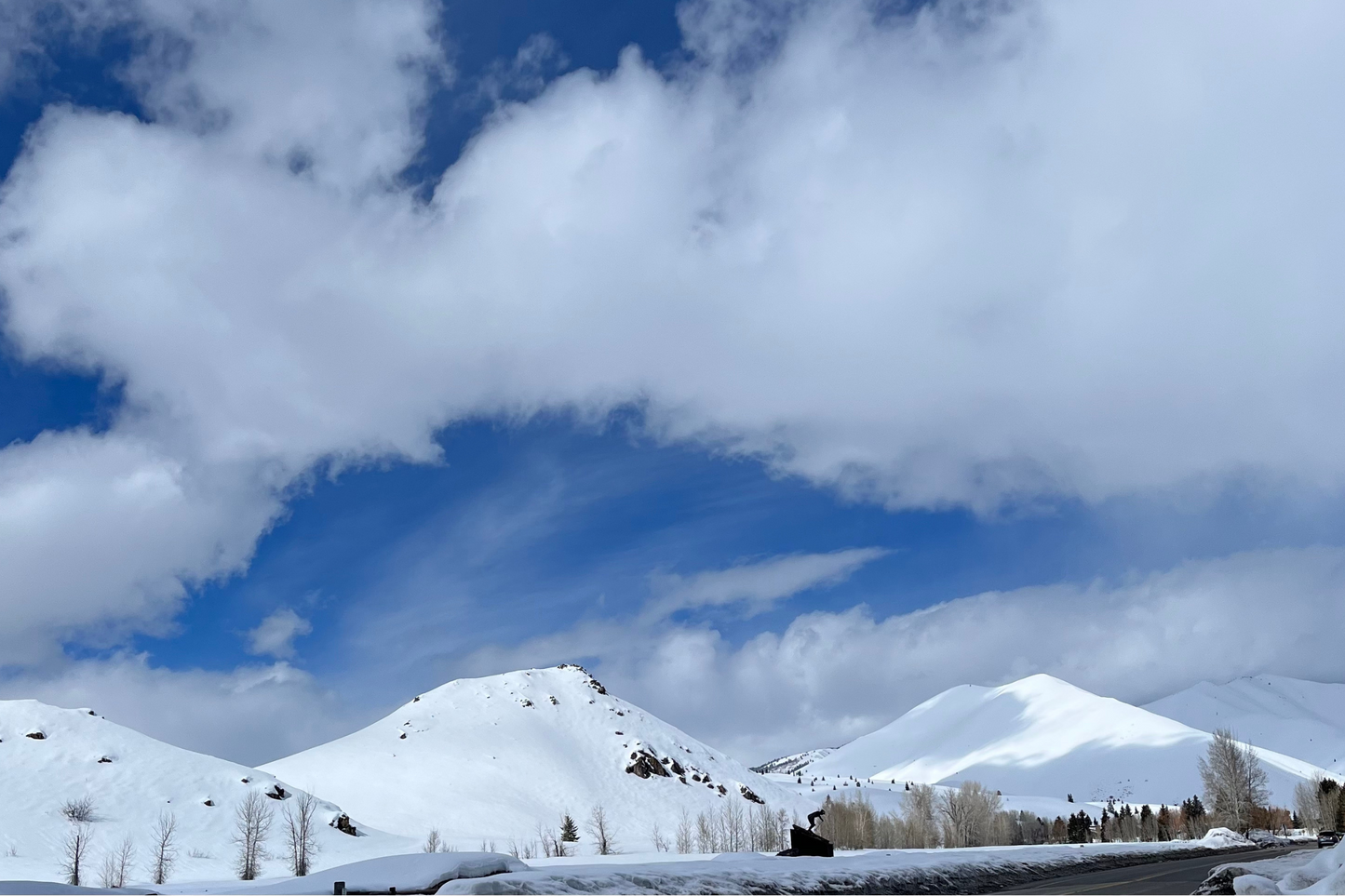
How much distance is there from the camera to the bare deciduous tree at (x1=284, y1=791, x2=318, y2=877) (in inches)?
3612

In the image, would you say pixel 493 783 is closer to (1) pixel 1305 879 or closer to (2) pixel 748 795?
(2) pixel 748 795

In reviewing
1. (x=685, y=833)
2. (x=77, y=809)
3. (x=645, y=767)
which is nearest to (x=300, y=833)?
(x=77, y=809)

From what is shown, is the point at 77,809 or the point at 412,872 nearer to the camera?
the point at 412,872

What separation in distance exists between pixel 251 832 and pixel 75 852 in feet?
54.8

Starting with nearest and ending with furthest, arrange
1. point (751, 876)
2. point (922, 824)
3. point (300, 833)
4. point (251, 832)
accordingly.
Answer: point (751, 876) < point (251, 832) < point (300, 833) < point (922, 824)

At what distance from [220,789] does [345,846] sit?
17618 millimetres

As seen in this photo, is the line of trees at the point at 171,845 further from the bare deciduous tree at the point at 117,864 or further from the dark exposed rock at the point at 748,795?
the dark exposed rock at the point at 748,795

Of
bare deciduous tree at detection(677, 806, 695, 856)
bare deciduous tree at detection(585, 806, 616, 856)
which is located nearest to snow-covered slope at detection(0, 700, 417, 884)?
bare deciduous tree at detection(677, 806, 695, 856)

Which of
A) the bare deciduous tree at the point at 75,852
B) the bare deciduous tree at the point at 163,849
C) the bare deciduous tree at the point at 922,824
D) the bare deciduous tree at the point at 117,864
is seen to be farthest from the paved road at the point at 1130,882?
the bare deciduous tree at the point at 922,824

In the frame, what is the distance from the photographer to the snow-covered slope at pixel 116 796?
85.7 metres

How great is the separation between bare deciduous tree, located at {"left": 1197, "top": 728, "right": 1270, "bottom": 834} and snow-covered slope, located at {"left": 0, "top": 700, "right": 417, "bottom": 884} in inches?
4673

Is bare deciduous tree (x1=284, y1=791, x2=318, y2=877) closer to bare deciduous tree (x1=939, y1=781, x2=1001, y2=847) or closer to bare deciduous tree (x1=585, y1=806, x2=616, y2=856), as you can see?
bare deciduous tree (x1=585, y1=806, x2=616, y2=856)

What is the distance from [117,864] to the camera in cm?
8256

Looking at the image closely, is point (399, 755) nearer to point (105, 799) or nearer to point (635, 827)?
point (635, 827)
